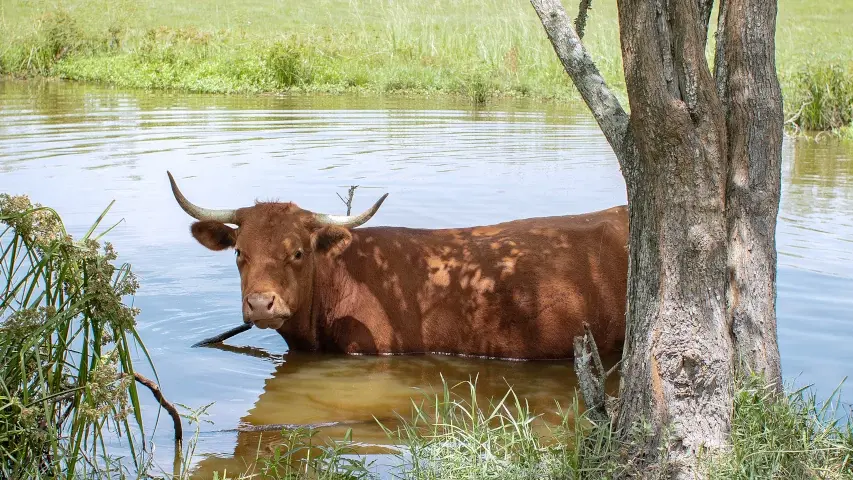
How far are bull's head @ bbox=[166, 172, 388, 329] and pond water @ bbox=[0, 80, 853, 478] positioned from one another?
0.49m

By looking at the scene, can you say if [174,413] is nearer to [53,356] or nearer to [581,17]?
[53,356]

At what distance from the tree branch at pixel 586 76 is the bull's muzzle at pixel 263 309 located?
2.71m

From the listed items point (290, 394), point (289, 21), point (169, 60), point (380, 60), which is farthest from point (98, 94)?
point (290, 394)

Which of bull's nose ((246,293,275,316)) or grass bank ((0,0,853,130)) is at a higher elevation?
grass bank ((0,0,853,130))

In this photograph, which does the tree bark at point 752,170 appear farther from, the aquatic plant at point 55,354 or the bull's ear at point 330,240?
the bull's ear at point 330,240

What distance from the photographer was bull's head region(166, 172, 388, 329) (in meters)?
6.80

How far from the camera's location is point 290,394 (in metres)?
6.52

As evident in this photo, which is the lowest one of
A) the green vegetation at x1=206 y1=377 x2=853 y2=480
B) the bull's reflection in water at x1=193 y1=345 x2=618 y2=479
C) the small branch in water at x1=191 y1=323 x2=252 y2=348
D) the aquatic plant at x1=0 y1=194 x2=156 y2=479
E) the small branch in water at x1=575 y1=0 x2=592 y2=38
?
the bull's reflection in water at x1=193 y1=345 x2=618 y2=479

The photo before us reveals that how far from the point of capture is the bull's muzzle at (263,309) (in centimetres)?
669

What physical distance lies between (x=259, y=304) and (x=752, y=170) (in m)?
3.17

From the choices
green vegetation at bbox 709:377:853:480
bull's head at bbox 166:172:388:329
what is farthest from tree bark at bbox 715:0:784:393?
bull's head at bbox 166:172:388:329

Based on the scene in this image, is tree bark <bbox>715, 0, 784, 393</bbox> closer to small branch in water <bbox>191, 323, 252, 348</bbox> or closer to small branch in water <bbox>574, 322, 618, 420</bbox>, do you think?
small branch in water <bbox>574, 322, 618, 420</bbox>

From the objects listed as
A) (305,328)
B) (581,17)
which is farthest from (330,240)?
(581,17)

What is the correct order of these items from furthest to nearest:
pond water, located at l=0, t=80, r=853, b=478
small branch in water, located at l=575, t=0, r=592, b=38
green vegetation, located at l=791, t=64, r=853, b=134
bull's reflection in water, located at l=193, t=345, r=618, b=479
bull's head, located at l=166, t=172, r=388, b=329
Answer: green vegetation, located at l=791, t=64, r=853, b=134 → bull's head, located at l=166, t=172, r=388, b=329 → pond water, located at l=0, t=80, r=853, b=478 → bull's reflection in water, located at l=193, t=345, r=618, b=479 → small branch in water, located at l=575, t=0, r=592, b=38
